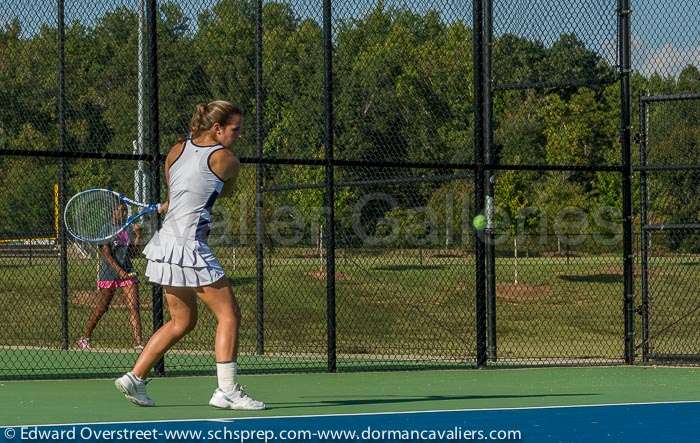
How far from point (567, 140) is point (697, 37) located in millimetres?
14406

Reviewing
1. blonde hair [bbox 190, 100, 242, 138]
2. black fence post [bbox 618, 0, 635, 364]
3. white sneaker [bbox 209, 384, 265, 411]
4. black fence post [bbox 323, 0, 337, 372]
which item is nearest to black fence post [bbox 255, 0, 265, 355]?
black fence post [bbox 323, 0, 337, 372]

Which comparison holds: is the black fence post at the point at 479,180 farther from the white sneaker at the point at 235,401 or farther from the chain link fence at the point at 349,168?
the white sneaker at the point at 235,401

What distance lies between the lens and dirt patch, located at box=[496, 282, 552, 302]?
24.5 meters

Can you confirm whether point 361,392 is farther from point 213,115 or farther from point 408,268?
point 408,268

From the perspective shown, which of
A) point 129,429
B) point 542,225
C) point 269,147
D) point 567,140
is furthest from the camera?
point 542,225

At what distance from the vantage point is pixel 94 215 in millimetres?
10109

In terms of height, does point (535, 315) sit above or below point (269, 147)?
below

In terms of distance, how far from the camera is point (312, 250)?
19938 mm

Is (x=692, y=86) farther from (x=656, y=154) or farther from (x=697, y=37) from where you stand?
(x=697, y=37)

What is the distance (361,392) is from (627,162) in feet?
13.7

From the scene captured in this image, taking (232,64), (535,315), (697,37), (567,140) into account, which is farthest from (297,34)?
(567,140)

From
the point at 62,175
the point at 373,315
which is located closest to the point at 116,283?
the point at 62,175

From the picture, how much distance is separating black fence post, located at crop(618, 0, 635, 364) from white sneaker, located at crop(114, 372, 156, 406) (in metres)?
5.80

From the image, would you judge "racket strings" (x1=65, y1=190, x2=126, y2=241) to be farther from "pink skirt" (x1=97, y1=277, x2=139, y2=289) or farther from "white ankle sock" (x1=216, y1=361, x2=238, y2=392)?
"pink skirt" (x1=97, y1=277, x2=139, y2=289)
